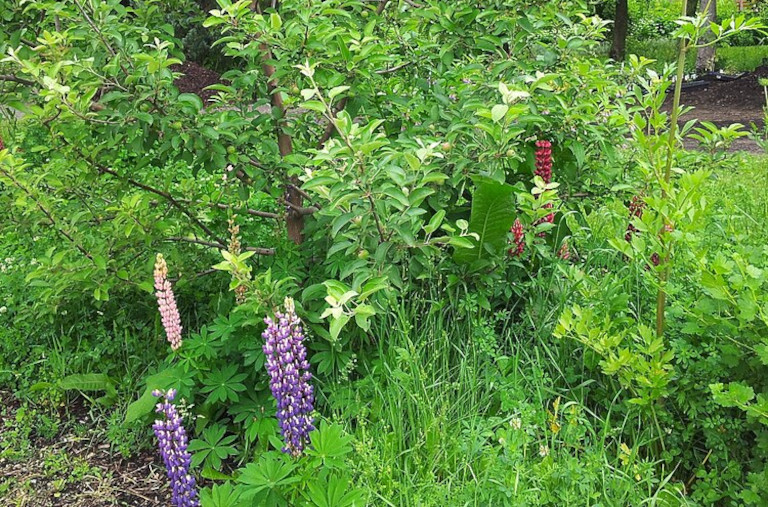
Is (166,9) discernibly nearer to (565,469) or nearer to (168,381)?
(168,381)

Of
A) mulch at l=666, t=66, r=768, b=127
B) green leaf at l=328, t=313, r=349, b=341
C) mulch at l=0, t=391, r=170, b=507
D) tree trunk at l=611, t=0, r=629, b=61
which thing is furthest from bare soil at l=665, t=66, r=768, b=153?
mulch at l=0, t=391, r=170, b=507

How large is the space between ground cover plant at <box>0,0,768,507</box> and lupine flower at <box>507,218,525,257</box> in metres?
0.01

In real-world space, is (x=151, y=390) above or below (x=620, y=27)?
above

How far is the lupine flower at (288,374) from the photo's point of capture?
1923mm

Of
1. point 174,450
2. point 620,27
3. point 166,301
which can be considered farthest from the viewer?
point 620,27

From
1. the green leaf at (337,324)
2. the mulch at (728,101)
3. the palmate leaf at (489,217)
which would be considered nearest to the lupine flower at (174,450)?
the green leaf at (337,324)

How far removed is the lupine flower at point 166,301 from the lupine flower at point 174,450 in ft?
1.03

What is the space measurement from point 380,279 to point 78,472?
1420 millimetres

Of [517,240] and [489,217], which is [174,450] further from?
[517,240]

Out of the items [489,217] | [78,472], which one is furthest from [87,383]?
[489,217]

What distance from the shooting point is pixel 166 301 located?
7.29 ft

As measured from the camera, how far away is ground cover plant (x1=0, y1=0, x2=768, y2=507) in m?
2.03

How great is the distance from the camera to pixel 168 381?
8.05ft

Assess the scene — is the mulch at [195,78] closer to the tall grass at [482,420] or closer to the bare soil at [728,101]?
the bare soil at [728,101]
